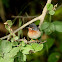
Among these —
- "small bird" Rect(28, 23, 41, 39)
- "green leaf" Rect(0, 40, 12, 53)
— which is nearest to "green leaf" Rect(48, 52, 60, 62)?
"small bird" Rect(28, 23, 41, 39)

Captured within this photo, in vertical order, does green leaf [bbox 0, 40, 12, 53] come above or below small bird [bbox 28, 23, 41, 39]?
below

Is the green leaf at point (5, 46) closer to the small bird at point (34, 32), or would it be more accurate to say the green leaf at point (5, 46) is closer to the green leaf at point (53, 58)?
the small bird at point (34, 32)

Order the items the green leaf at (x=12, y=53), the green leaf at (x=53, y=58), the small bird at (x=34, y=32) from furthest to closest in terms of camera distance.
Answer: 1. the green leaf at (x=53, y=58)
2. the small bird at (x=34, y=32)
3. the green leaf at (x=12, y=53)

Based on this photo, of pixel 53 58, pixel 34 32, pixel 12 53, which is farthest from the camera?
pixel 53 58

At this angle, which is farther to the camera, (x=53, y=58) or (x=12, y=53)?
(x=53, y=58)

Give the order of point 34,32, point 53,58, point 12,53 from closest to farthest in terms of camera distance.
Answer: point 12,53 < point 34,32 < point 53,58

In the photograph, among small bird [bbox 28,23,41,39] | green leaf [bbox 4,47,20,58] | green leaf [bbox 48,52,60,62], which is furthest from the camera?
green leaf [bbox 48,52,60,62]

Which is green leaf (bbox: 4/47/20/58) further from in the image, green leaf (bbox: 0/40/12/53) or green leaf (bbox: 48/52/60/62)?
green leaf (bbox: 48/52/60/62)

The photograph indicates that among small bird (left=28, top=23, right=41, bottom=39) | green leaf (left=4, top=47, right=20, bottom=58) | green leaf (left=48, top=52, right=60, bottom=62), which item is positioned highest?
small bird (left=28, top=23, right=41, bottom=39)

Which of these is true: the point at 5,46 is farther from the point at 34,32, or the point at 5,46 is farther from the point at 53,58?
the point at 53,58

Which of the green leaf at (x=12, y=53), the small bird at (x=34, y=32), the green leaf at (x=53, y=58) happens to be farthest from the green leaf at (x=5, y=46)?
the green leaf at (x=53, y=58)

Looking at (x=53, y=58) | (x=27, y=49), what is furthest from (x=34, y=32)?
(x=53, y=58)

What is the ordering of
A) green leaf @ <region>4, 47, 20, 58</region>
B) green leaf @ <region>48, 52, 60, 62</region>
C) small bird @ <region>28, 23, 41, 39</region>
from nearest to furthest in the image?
green leaf @ <region>4, 47, 20, 58</region> → small bird @ <region>28, 23, 41, 39</region> → green leaf @ <region>48, 52, 60, 62</region>

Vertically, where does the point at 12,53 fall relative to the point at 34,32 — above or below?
below
